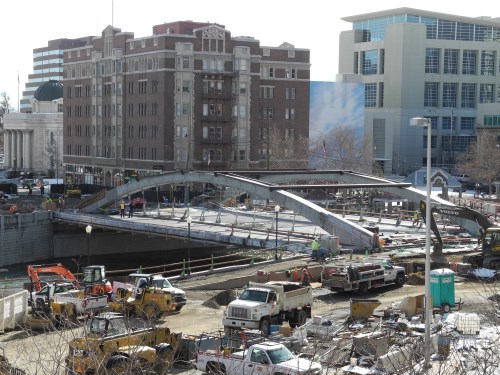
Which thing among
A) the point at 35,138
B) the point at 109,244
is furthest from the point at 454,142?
the point at 109,244

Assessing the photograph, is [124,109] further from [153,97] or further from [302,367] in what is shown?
[302,367]

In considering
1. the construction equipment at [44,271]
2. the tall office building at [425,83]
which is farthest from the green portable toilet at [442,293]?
the tall office building at [425,83]

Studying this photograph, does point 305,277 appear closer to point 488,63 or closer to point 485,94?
point 485,94

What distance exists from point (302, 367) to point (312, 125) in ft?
377

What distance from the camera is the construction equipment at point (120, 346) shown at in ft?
73.3

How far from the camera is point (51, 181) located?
134000 mm

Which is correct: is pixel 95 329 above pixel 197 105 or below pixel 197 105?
below

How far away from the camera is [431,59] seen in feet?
466

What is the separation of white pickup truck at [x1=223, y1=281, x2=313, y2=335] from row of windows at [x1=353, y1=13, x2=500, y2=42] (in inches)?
4615

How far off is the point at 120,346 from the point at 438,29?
127964 mm

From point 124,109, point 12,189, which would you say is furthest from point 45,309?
point 124,109

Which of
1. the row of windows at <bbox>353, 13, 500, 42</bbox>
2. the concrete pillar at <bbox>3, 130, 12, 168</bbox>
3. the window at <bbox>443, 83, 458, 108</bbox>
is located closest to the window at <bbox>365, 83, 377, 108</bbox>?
the row of windows at <bbox>353, 13, 500, 42</bbox>

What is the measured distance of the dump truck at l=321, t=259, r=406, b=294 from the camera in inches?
1480

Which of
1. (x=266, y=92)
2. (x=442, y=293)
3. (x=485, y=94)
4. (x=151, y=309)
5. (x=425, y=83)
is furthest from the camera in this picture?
(x=485, y=94)
